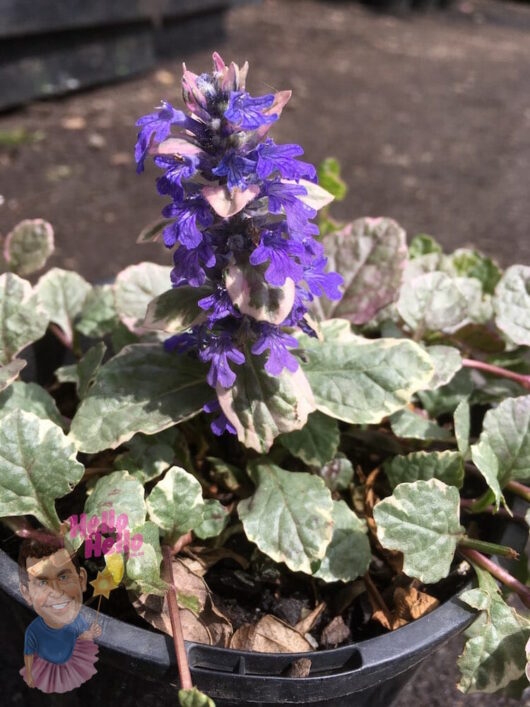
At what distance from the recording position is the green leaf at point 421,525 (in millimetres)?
822

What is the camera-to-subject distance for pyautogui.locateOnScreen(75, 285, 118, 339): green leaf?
1140 millimetres

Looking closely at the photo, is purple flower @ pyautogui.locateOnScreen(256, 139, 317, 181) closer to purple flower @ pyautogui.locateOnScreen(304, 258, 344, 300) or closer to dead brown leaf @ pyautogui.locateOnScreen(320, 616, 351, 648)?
purple flower @ pyautogui.locateOnScreen(304, 258, 344, 300)

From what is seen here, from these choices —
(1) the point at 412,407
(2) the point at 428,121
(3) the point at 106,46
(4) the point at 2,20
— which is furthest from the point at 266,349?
(2) the point at 428,121

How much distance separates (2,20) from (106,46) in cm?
67

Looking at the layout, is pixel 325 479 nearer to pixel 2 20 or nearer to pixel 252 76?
pixel 2 20

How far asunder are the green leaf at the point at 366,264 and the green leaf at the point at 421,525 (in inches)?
12.5

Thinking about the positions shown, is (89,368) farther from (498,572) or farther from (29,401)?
(498,572)

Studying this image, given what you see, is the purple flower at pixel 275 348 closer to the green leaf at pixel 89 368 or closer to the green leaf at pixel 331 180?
the green leaf at pixel 89 368

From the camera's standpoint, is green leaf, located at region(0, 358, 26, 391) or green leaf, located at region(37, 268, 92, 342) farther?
green leaf, located at region(37, 268, 92, 342)

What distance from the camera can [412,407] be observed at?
1.10m

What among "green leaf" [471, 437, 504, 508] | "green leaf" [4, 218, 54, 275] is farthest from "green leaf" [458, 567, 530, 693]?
"green leaf" [4, 218, 54, 275]

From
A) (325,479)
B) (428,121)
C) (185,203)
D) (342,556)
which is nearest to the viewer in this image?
(185,203)

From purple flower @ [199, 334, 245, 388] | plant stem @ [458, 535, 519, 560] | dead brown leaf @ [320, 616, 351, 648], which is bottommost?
dead brown leaf @ [320, 616, 351, 648]

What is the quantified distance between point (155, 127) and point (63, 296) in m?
0.49
